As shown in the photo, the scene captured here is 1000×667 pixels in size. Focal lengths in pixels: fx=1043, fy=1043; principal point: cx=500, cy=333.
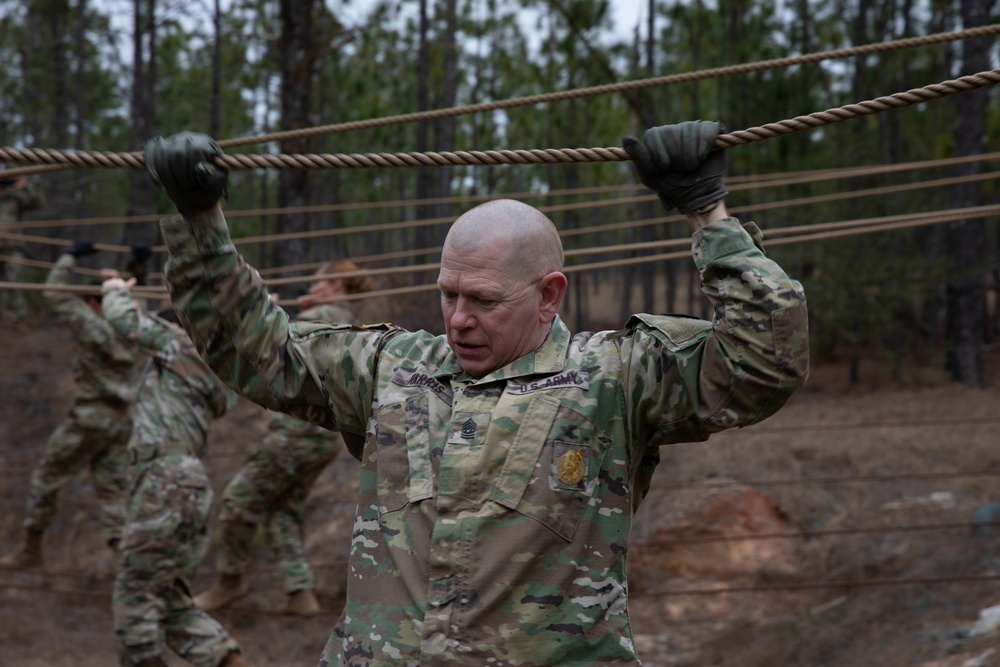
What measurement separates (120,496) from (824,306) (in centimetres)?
770

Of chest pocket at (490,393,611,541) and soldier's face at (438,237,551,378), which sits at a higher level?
soldier's face at (438,237,551,378)

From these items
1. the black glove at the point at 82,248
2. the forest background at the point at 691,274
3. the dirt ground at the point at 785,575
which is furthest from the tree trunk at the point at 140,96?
the black glove at the point at 82,248

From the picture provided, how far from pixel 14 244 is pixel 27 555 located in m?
6.16

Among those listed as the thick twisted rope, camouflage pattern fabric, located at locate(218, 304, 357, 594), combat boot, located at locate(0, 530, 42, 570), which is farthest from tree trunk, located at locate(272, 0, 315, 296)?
the thick twisted rope

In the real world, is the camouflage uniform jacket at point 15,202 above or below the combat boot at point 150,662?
above

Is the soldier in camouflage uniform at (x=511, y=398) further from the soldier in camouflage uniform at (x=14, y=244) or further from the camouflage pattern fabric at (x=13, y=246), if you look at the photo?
the camouflage pattern fabric at (x=13, y=246)

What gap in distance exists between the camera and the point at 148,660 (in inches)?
173

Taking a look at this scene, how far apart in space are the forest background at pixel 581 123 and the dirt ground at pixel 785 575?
6.10 ft

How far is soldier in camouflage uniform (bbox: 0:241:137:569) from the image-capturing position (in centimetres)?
662

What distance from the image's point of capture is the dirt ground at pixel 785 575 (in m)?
5.44

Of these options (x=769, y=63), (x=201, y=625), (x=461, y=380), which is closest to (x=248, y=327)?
(x=461, y=380)

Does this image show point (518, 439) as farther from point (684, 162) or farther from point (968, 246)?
point (968, 246)

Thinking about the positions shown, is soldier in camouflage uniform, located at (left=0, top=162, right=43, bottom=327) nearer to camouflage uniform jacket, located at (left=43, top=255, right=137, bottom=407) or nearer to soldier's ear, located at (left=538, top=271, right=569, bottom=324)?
camouflage uniform jacket, located at (left=43, top=255, right=137, bottom=407)

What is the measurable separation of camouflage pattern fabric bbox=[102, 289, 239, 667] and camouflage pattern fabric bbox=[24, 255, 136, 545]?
1.74m
